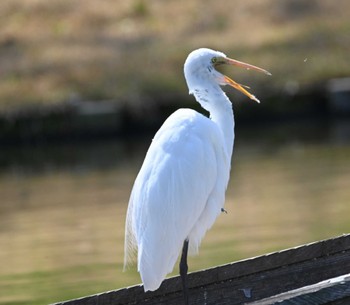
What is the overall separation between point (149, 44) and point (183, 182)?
1342cm

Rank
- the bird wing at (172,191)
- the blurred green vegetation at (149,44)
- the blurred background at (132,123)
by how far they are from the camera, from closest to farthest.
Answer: the bird wing at (172,191) < the blurred background at (132,123) < the blurred green vegetation at (149,44)

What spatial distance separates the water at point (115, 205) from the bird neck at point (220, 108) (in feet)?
8.20

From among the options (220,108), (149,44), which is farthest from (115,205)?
(149,44)

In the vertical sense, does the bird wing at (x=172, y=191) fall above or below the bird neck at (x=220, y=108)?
below

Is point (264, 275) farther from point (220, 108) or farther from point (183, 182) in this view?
point (220, 108)

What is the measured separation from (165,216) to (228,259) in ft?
11.0

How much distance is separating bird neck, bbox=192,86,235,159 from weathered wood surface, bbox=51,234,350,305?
55cm

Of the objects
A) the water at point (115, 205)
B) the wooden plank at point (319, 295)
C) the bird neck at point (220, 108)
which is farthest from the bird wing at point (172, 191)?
the water at point (115, 205)

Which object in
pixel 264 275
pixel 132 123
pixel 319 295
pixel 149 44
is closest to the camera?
pixel 319 295

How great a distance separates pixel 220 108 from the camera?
16.8 ft

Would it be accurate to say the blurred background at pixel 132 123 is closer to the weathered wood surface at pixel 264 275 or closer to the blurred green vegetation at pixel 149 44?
the blurred green vegetation at pixel 149 44

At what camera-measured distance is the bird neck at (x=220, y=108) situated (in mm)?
5117

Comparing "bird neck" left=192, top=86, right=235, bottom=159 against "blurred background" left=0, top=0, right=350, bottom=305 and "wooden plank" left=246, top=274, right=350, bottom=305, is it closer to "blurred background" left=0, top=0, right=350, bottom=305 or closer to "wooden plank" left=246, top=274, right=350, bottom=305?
"wooden plank" left=246, top=274, right=350, bottom=305

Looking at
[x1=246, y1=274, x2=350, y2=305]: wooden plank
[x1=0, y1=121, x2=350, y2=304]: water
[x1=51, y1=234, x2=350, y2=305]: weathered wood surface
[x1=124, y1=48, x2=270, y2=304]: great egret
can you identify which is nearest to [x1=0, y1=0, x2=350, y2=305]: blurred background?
[x1=0, y1=121, x2=350, y2=304]: water
